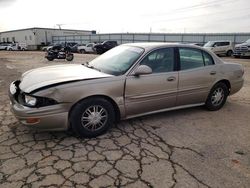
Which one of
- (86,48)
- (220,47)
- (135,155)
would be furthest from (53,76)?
(86,48)

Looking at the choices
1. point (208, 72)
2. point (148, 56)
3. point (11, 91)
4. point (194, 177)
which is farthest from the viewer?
point (208, 72)

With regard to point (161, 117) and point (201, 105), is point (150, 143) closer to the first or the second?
point (161, 117)

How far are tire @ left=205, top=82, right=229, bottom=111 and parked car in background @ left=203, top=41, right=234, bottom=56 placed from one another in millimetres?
18093

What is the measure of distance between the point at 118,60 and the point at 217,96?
2.40m

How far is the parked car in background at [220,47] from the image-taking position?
21875 mm

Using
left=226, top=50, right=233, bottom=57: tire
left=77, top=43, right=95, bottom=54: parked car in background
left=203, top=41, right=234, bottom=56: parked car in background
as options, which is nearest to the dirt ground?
left=203, top=41, right=234, bottom=56: parked car in background

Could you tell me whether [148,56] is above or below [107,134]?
above

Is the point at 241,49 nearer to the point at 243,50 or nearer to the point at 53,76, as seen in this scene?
the point at 243,50

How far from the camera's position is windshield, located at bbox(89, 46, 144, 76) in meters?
3.93

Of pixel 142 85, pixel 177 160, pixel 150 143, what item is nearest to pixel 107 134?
pixel 150 143

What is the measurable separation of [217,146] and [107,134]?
1.74 m

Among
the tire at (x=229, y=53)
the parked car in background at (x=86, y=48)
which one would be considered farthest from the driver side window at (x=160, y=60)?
the parked car in background at (x=86, y=48)

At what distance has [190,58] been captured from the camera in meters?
4.58

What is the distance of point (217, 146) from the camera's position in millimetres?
3490
